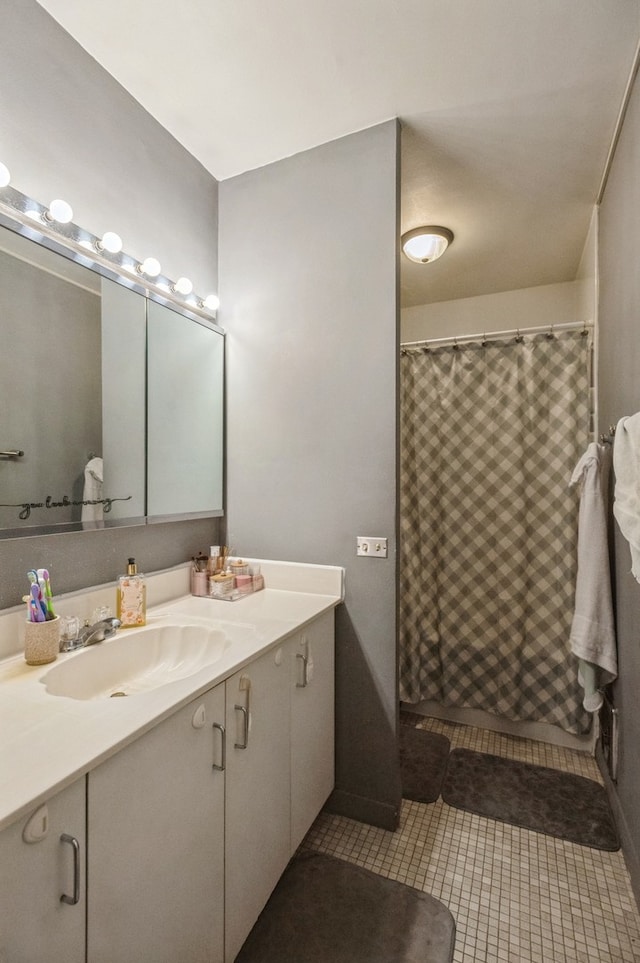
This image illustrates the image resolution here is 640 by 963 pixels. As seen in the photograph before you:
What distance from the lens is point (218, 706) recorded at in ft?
3.38

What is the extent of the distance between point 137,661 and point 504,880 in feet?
4.52

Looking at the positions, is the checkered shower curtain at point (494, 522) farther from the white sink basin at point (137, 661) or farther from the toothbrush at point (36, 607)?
the toothbrush at point (36, 607)

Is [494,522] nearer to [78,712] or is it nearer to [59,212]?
[78,712]

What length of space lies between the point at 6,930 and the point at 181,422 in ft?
4.60

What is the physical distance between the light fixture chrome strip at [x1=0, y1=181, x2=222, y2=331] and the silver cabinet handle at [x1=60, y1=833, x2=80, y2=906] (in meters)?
1.35

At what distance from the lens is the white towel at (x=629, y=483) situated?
1011 millimetres

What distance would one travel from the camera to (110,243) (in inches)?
56.1

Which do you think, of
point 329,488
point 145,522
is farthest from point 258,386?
point 145,522

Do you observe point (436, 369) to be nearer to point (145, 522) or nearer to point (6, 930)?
point (145, 522)

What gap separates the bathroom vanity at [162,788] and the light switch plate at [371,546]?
1.03 feet

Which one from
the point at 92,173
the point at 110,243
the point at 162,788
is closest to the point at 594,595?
the point at 162,788

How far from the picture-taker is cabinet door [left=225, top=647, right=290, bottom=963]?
3.50 ft

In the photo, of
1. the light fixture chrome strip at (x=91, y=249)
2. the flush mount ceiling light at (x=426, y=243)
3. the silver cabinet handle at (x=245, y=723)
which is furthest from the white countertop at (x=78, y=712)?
the flush mount ceiling light at (x=426, y=243)

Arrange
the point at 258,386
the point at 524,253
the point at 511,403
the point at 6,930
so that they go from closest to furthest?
the point at 6,930, the point at 258,386, the point at 511,403, the point at 524,253
